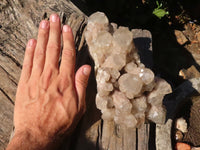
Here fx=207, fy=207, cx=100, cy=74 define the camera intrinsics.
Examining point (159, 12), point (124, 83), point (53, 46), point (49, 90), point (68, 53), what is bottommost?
point (159, 12)

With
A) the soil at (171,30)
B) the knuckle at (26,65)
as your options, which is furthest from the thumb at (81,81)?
the soil at (171,30)

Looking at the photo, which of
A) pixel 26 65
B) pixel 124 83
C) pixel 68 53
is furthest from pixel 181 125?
pixel 26 65

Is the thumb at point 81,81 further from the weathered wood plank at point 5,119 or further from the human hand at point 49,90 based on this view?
the weathered wood plank at point 5,119

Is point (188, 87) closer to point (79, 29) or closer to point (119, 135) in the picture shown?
point (119, 135)

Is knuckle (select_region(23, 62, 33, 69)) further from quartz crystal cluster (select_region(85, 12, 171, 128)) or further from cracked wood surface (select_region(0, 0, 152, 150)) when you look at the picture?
quartz crystal cluster (select_region(85, 12, 171, 128))

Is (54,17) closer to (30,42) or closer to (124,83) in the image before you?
(30,42)

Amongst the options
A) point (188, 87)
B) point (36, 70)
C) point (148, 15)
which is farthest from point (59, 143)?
point (148, 15)

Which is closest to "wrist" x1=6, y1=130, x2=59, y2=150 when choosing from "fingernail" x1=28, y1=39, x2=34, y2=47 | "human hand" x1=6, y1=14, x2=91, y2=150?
"human hand" x1=6, y1=14, x2=91, y2=150

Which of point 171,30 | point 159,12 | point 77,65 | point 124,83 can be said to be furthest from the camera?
point 171,30
